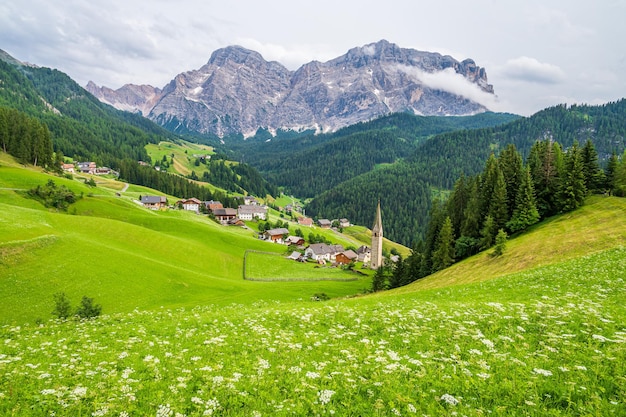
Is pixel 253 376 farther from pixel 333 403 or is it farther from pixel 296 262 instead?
pixel 296 262

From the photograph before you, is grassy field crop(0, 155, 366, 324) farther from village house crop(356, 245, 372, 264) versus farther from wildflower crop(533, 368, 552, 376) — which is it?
village house crop(356, 245, 372, 264)

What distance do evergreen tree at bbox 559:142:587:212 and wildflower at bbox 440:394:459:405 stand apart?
2760 inches

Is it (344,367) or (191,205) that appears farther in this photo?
(191,205)

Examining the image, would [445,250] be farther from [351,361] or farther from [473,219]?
[351,361]

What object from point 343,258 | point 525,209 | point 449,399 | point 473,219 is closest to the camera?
point 449,399

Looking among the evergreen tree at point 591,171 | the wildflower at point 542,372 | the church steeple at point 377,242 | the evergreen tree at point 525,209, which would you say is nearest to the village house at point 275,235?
the church steeple at point 377,242

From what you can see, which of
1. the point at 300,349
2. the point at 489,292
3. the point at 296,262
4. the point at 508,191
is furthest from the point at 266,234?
the point at 300,349

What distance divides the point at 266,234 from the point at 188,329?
137 meters

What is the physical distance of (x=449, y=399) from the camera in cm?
843

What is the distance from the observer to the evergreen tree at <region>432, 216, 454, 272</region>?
67812 mm

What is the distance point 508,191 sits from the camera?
69875 millimetres

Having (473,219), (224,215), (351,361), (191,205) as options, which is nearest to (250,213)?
(224,215)

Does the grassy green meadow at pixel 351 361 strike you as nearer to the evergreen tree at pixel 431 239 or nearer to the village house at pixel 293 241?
the evergreen tree at pixel 431 239

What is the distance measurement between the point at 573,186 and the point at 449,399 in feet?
234
